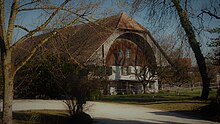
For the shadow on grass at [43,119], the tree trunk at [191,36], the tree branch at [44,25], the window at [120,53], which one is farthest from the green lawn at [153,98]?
the tree branch at [44,25]

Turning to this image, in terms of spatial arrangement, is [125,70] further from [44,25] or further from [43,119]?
[44,25]

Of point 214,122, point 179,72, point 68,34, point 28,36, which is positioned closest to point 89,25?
point 68,34

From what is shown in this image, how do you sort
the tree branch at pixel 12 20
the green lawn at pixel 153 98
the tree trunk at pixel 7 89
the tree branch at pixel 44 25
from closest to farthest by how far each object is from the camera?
the tree trunk at pixel 7 89 → the tree branch at pixel 12 20 → the tree branch at pixel 44 25 → the green lawn at pixel 153 98

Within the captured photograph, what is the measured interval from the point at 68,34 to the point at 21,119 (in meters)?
4.90

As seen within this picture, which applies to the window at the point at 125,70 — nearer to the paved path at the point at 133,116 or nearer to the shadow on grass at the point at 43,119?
the paved path at the point at 133,116

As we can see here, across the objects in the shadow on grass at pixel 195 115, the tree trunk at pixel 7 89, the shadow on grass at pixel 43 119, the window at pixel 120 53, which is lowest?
the shadow on grass at pixel 195 115

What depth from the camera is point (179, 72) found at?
46719mm

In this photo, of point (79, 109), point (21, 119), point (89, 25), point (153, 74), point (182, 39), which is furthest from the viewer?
point (153, 74)

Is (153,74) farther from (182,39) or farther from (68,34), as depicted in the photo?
(68,34)

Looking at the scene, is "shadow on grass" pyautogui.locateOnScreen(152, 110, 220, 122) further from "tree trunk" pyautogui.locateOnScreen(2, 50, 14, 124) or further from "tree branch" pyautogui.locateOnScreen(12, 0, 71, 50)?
"tree trunk" pyautogui.locateOnScreen(2, 50, 14, 124)

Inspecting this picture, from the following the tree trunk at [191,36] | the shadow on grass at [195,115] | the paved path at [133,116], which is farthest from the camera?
the tree trunk at [191,36]

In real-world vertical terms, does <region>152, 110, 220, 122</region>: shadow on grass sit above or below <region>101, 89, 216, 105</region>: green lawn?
below

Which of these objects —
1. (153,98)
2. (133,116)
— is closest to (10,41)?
(133,116)

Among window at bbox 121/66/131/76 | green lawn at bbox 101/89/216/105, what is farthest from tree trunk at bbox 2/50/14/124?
window at bbox 121/66/131/76
